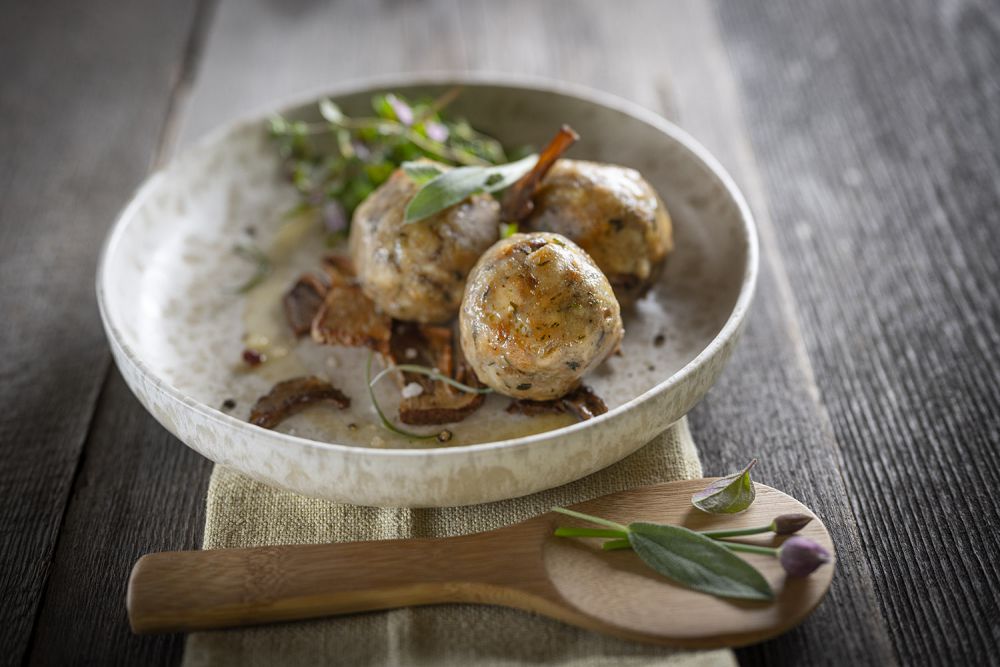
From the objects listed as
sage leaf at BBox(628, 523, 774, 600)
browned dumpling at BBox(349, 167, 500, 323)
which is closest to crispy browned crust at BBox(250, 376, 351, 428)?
browned dumpling at BBox(349, 167, 500, 323)

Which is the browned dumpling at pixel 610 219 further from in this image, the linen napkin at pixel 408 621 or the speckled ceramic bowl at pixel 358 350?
the linen napkin at pixel 408 621

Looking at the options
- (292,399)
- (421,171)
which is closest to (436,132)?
(421,171)

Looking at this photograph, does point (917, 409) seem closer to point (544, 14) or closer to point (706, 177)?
point (706, 177)

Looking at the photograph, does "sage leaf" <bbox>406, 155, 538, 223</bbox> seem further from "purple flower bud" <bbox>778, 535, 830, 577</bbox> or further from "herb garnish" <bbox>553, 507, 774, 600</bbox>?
"purple flower bud" <bbox>778, 535, 830, 577</bbox>

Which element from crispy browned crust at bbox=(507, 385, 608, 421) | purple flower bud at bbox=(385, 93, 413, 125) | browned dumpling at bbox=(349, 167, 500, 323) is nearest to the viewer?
crispy browned crust at bbox=(507, 385, 608, 421)

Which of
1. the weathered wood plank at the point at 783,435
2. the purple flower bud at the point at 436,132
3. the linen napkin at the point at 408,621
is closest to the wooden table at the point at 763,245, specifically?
the weathered wood plank at the point at 783,435

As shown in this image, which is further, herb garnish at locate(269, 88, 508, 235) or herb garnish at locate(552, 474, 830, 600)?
herb garnish at locate(269, 88, 508, 235)

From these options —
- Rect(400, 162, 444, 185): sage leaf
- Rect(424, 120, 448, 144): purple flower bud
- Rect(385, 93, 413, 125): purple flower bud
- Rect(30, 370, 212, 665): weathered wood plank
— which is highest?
Rect(400, 162, 444, 185): sage leaf
